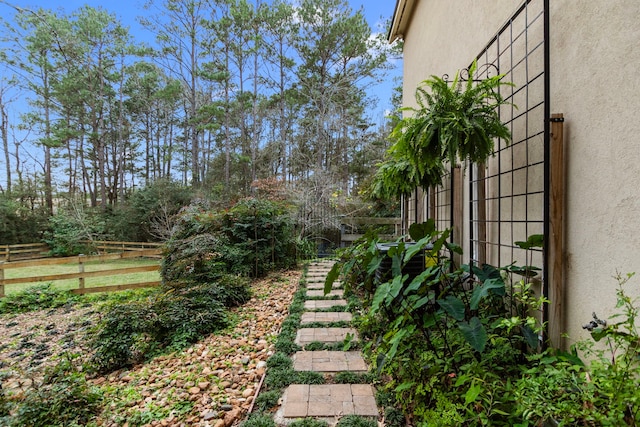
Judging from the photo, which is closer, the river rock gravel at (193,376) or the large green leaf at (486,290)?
the large green leaf at (486,290)

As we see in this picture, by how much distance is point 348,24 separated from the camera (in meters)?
10.5

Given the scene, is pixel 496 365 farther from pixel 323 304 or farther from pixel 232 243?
pixel 232 243

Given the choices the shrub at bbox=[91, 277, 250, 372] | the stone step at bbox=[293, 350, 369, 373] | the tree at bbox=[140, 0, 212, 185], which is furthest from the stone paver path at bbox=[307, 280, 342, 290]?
the tree at bbox=[140, 0, 212, 185]

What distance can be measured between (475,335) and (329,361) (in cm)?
109

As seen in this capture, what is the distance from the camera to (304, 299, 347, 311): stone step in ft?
10.8

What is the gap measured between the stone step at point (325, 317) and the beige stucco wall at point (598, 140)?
1.84 m

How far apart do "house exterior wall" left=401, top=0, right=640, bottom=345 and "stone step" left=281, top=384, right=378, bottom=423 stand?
1.14m

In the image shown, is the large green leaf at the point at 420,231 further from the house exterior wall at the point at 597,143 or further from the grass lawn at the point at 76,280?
the grass lawn at the point at 76,280

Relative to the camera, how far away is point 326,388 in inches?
69.7

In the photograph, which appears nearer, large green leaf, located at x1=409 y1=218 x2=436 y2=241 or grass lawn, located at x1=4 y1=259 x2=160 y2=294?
large green leaf, located at x1=409 y1=218 x2=436 y2=241

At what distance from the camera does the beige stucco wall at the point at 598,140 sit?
3.98ft

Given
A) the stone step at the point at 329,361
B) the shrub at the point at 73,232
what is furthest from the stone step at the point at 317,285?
the shrub at the point at 73,232

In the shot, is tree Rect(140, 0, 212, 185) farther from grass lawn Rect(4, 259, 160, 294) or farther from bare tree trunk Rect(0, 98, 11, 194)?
bare tree trunk Rect(0, 98, 11, 194)

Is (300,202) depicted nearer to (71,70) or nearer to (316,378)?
(316,378)
